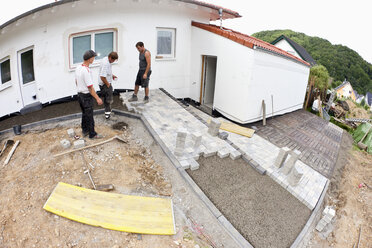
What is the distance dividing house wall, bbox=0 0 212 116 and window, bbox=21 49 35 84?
0.26m

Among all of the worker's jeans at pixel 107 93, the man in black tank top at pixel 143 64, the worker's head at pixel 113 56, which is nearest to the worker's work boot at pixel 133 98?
the man in black tank top at pixel 143 64

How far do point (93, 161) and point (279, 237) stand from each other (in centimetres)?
436

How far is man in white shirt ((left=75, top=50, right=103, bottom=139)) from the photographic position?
462 centimetres

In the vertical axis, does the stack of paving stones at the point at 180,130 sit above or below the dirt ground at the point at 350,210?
above

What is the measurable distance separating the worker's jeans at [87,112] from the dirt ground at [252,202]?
3007 mm

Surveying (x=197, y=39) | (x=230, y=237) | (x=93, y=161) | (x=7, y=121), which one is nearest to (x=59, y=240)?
(x=93, y=161)

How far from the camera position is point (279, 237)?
12.6ft

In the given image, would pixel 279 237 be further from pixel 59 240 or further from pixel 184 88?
pixel 184 88

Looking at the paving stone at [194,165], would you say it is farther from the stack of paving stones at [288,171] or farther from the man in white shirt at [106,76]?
the man in white shirt at [106,76]

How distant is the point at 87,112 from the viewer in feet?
17.0

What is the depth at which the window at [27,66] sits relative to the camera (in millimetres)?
7156

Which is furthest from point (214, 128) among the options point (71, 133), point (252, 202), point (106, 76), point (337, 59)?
point (337, 59)

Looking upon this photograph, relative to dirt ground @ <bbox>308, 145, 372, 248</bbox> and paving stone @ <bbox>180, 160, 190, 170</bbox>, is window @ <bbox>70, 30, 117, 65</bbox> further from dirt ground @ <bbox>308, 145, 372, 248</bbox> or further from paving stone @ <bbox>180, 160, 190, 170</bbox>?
dirt ground @ <bbox>308, 145, 372, 248</bbox>

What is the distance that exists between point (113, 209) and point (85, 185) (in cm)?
95
